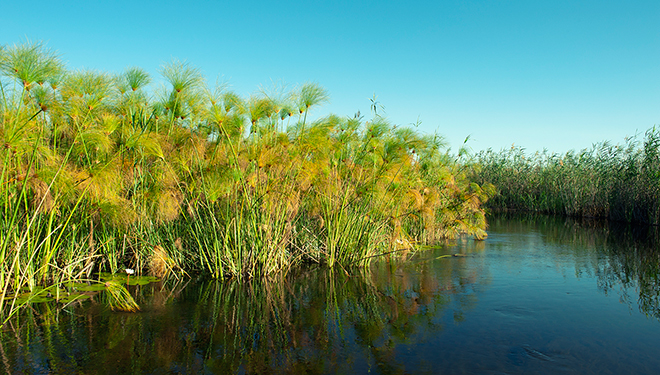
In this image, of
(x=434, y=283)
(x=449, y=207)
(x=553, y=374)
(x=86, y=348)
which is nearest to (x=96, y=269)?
(x=86, y=348)

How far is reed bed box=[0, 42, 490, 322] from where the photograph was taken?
3.96 metres

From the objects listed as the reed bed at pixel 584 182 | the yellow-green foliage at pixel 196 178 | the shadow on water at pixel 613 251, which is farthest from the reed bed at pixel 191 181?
the reed bed at pixel 584 182

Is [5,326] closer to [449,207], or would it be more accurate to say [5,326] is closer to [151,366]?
[151,366]

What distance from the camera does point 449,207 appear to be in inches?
328

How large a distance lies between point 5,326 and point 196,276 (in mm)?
1984

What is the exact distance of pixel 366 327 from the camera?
3.52 meters

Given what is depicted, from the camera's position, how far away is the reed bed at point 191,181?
13.0 ft

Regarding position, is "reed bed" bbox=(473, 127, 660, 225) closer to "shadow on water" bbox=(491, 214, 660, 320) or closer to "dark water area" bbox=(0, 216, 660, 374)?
"shadow on water" bbox=(491, 214, 660, 320)

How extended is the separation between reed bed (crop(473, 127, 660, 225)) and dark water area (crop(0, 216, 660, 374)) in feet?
22.8

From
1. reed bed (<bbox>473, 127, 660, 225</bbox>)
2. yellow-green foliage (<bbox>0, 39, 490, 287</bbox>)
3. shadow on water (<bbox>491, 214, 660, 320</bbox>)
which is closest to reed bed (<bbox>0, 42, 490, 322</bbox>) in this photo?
yellow-green foliage (<bbox>0, 39, 490, 287</bbox>)

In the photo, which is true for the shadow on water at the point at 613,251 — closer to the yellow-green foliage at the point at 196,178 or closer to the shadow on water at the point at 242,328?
the shadow on water at the point at 242,328

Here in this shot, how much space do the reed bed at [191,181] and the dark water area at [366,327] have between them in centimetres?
47

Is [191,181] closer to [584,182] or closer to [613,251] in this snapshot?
[613,251]

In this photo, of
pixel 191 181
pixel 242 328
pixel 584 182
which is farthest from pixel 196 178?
pixel 584 182
